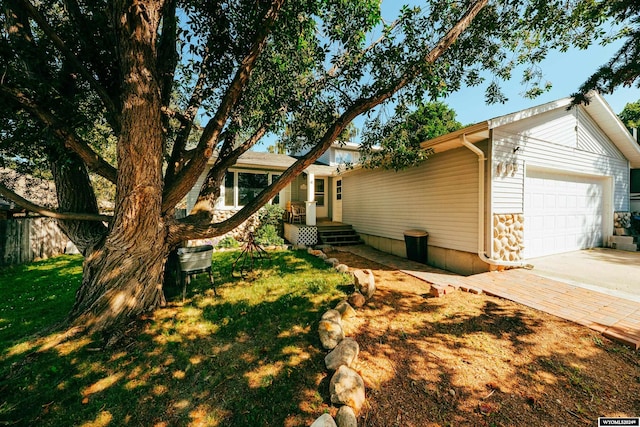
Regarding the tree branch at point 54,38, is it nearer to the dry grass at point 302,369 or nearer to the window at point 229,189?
the dry grass at point 302,369

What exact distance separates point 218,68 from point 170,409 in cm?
499

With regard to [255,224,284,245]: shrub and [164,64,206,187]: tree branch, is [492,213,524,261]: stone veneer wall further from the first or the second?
[255,224,284,245]: shrub

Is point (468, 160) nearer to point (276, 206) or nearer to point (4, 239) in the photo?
point (276, 206)

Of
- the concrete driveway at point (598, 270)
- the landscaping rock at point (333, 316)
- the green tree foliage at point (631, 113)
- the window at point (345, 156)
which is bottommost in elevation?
the landscaping rock at point (333, 316)

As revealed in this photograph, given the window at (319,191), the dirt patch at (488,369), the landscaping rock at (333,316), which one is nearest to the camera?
the dirt patch at (488,369)

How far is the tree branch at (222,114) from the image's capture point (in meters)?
3.07

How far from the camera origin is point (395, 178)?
8773mm

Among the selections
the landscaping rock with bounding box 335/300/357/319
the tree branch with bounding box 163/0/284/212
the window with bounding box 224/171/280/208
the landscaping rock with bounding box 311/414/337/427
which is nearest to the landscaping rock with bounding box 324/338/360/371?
the landscaping rock with bounding box 311/414/337/427

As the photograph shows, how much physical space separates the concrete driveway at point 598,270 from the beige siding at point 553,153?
1682mm

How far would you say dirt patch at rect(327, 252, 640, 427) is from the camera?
2045 mm

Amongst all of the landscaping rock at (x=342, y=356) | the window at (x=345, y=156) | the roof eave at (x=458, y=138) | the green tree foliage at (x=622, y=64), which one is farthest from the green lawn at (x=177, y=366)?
the window at (x=345, y=156)

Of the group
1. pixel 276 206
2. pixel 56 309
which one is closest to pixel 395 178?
pixel 276 206

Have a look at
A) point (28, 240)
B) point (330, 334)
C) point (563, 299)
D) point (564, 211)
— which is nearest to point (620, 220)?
point (564, 211)

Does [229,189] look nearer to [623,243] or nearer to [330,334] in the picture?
[330,334]
